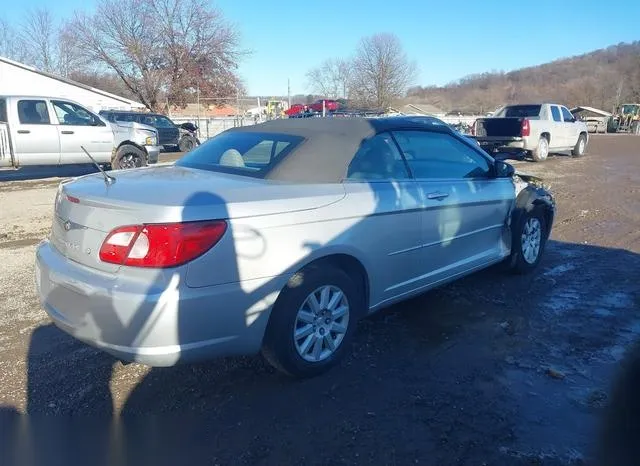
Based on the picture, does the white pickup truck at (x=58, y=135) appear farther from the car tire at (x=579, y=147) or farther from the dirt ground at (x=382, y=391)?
the car tire at (x=579, y=147)

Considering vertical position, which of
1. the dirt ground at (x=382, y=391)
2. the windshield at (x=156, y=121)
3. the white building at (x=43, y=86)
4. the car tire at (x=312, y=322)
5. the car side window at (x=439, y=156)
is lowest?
the dirt ground at (x=382, y=391)

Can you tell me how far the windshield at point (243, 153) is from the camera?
343 centimetres

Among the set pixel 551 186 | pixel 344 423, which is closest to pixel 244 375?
pixel 344 423

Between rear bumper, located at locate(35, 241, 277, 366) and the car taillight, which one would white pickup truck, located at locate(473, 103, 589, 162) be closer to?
rear bumper, located at locate(35, 241, 277, 366)

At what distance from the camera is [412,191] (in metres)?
3.67

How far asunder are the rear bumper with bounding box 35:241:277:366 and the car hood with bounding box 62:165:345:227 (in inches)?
13.1

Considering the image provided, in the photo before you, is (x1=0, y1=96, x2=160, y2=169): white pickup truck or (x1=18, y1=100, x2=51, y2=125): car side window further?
(x1=18, y1=100, x2=51, y2=125): car side window

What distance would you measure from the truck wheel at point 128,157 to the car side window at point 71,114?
34.0 inches

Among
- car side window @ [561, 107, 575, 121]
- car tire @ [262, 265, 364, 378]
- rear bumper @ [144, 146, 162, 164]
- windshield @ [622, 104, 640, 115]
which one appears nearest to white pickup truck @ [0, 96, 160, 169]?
rear bumper @ [144, 146, 162, 164]

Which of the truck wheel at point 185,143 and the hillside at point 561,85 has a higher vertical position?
the hillside at point 561,85

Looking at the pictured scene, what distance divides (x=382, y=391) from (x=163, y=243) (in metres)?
1.53

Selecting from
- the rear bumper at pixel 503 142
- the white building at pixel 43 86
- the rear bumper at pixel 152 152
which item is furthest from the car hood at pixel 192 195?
the white building at pixel 43 86

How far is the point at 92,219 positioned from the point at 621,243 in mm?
6204

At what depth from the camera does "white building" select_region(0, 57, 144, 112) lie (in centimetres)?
2857
